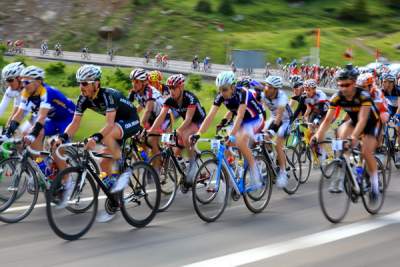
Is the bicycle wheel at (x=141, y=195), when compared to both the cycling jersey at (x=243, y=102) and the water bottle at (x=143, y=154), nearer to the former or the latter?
the cycling jersey at (x=243, y=102)

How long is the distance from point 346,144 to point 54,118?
414 centimetres

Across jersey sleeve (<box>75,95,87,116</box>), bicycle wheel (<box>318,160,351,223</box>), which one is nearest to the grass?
bicycle wheel (<box>318,160,351,223</box>)

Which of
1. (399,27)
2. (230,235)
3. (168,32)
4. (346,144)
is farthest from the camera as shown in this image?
(399,27)

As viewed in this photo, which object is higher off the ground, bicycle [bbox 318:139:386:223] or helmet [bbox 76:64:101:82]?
helmet [bbox 76:64:101:82]

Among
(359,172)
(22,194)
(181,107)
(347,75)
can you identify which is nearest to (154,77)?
(181,107)

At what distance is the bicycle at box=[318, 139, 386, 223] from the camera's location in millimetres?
8492

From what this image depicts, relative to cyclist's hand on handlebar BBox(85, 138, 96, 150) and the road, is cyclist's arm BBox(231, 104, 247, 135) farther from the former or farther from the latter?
cyclist's hand on handlebar BBox(85, 138, 96, 150)

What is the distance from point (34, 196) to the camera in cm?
863

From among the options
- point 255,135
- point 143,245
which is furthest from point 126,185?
point 255,135

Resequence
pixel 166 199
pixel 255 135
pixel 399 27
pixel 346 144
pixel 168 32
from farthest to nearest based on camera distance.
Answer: pixel 399 27, pixel 168 32, pixel 255 135, pixel 166 199, pixel 346 144

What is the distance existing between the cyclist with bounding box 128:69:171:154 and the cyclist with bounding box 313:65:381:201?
2896 millimetres

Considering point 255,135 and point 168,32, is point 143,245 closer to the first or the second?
point 255,135

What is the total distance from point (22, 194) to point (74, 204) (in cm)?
107

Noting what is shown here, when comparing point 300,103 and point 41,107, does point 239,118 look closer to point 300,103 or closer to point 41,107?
point 41,107
